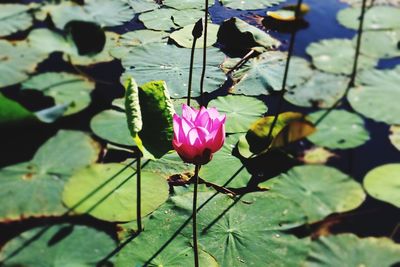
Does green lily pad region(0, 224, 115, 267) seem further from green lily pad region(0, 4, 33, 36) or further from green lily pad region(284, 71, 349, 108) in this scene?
green lily pad region(0, 4, 33, 36)

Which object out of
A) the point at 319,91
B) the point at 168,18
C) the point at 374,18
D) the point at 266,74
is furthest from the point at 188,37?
the point at 374,18

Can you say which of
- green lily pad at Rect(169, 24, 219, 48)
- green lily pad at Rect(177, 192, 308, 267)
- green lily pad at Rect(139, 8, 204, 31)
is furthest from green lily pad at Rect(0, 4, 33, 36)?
green lily pad at Rect(177, 192, 308, 267)

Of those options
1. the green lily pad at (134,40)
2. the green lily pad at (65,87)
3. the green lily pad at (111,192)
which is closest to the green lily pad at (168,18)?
the green lily pad at (134,40)

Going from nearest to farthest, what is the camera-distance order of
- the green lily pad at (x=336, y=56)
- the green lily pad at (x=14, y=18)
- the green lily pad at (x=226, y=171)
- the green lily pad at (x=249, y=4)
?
1. the green lily pad at (x=226, y=171)
2. the green lily pad at (x=336, y=56)
3. the green lily pad at (x=14, y=18)
4. the green lily pad at (x=249, y=4)

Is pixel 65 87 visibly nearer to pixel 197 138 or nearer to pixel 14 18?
pixel 14 18

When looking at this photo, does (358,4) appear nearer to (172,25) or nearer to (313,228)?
(172,25)

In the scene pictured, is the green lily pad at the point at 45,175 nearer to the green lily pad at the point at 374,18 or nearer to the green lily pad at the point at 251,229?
the green lily pad at the point at 251,229
